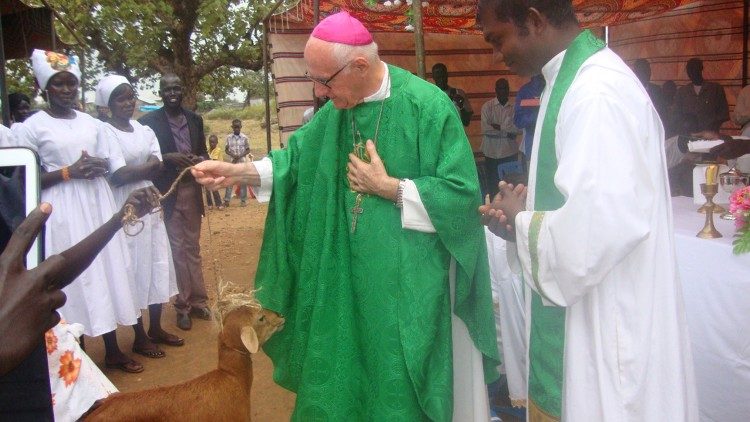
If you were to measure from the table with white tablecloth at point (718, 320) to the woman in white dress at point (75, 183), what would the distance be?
12.7ft

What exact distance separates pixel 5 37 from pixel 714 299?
381 inches

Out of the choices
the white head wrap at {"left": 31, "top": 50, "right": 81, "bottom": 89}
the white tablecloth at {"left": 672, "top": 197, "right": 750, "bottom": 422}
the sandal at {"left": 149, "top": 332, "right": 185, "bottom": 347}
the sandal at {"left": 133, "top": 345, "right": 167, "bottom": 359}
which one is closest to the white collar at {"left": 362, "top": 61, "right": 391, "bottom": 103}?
the white tablecloth at {"left": 672, "top": 197, "right": 750, "bottom": 422}

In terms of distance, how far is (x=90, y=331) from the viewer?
15.5 feet

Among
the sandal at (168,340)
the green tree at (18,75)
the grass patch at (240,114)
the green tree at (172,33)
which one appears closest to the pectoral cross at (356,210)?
the sandal at (168,340)

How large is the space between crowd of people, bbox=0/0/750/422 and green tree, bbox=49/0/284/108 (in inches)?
466

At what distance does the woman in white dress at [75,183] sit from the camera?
4.53 m

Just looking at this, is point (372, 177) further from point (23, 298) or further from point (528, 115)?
point (528, 115)

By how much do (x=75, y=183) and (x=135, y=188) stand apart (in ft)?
1.54

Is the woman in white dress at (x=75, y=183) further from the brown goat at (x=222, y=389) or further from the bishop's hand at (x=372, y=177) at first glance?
the bishop's hand at (x=372, y=177)

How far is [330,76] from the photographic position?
283 cm

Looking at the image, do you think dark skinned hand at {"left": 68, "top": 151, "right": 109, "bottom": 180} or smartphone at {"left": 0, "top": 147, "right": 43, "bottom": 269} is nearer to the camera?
smartphone at {"left": 0, "top": 147, "right": 43, "bottom": 269}

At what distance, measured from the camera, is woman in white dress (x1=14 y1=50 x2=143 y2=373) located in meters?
4.53

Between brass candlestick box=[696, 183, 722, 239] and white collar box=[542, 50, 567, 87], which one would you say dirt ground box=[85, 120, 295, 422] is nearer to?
white collar box=[542, 50, 567, 87]

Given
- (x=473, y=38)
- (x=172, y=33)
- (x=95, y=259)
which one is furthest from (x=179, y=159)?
(x=172, y=33)
